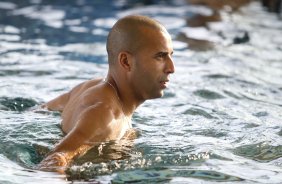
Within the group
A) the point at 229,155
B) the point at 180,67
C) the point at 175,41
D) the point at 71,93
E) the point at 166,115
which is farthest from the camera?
the point at 175,41

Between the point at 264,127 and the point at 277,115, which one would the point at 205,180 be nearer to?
the point at 264,127

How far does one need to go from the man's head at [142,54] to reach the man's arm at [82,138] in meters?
0.47

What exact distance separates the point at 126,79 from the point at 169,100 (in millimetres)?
1992

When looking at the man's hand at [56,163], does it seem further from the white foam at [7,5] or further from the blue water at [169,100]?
the white foam at [7,5]

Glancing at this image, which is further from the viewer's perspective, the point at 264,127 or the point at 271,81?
the point at 271,81

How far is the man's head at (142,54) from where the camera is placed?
4711mm

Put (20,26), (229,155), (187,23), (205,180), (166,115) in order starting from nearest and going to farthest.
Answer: (205,180) → (229,155) → (166,115) → (20,26) → (187,23)

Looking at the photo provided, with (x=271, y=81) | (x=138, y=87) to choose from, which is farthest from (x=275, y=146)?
(x=271, y=81)

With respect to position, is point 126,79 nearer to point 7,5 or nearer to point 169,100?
point 169,100

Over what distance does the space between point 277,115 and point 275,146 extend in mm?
1256

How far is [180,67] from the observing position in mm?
8641

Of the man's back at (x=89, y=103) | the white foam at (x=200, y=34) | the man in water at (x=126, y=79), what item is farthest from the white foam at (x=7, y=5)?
the man in water at (x=126, y=79)

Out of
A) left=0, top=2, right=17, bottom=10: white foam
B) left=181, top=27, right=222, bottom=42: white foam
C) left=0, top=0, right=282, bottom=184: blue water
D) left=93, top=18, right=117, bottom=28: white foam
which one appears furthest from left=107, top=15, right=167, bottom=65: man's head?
left=0, top=2, right=17, bottom=10: white foam

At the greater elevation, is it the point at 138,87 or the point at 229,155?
the point at 138,87
